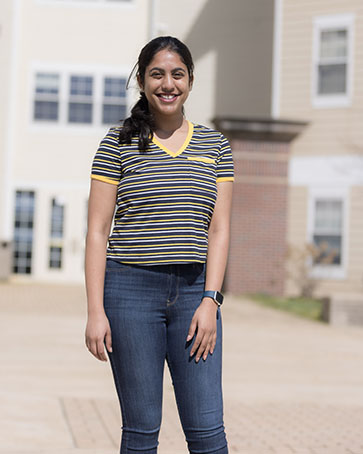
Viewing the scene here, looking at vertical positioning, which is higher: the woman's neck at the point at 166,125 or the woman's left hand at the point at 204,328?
the woman's neck at the point at 166,125

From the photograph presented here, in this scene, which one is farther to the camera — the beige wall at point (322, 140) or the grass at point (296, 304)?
the beige wall at point (322, 140)

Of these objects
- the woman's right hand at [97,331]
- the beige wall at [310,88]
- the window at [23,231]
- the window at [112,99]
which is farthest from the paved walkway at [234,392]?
the window at [112,99]

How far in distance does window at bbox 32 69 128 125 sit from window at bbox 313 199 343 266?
759 centimetres

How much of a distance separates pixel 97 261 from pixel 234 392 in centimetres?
499

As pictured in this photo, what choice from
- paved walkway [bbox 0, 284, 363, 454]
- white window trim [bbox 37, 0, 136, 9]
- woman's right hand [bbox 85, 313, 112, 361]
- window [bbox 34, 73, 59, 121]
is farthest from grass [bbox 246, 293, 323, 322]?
woman's right hand [bbox 85, 313, 112, 361]

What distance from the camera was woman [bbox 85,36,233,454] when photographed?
11.5 ft

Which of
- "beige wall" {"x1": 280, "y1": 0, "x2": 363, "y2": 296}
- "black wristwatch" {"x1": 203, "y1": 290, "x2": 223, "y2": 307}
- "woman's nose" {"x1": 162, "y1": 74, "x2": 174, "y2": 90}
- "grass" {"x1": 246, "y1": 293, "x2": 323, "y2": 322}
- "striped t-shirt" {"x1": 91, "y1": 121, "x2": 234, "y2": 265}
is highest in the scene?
"beige wall" {"x1": 280, "y1": 0, "x2": 363, "y2": 296}

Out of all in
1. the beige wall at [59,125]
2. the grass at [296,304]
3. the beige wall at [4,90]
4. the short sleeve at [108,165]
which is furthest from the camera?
the beige wall at [59,125]

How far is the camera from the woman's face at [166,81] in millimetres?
3633

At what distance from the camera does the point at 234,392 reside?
325 inches

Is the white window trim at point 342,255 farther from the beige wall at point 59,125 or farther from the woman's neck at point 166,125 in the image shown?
the woman's neck at point 166,125

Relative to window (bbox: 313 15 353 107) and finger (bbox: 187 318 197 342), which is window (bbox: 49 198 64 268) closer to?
window (bbox: 313 15 353 107)

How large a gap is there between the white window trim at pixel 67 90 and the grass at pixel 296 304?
8.05 metres

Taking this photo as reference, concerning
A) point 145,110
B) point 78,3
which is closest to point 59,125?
point 78,3
